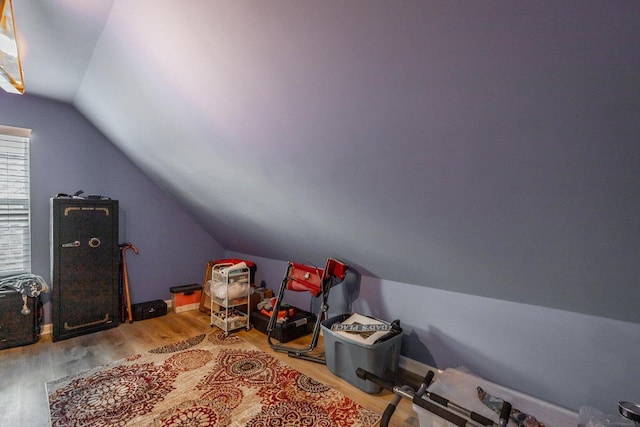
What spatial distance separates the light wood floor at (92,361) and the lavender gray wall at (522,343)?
0.59 meters

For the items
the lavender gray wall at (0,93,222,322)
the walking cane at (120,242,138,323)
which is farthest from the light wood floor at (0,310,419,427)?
the lavender gray wall at (0,93,222,322)

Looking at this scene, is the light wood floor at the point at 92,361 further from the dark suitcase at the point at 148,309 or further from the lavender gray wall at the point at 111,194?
the lavender gray wall at the point at 111,194

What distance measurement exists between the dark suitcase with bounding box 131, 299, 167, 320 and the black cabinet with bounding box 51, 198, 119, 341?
0.22 meters

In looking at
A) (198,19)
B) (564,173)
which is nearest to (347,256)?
(564,173)

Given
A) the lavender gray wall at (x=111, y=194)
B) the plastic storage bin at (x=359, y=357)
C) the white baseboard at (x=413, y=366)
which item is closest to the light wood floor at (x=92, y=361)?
the plastic storage bin at (x=359, y=357)

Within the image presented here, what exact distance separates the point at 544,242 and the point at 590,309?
68 cm

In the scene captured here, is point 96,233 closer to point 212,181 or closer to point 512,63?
point 212,181

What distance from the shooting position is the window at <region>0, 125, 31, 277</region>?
10.3 feet

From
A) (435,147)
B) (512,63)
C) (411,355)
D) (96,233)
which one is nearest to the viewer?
(512,63)

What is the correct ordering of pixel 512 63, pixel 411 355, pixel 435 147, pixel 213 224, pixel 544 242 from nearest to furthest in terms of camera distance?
pixel 512 63
pixel 435 147
pixel 544 242
pixel 411 355
pixel 213 224

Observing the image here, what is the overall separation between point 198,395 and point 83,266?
206 cm

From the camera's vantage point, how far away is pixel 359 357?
7.93 ft

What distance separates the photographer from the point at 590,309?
185 centimetres

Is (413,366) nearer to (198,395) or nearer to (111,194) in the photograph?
(198,395)
